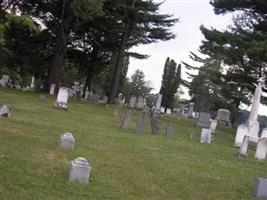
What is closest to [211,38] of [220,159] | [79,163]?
[220,159]

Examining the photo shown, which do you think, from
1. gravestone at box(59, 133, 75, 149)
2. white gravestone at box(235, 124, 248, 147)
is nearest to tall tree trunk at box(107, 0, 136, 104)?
white gravestone at box(235, 124, 248, 147)

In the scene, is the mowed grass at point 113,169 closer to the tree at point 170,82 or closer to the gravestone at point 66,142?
the gravestone at point 66,142

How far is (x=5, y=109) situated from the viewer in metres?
16.0

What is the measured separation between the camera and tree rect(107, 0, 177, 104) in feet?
127

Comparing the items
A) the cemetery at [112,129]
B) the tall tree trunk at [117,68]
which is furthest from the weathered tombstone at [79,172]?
the tall tree trunk at [117,68]

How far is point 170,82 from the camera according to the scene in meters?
68.1

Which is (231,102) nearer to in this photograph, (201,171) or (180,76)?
(180,76)

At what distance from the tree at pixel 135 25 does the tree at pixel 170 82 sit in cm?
2107

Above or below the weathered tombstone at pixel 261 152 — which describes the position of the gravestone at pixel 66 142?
below

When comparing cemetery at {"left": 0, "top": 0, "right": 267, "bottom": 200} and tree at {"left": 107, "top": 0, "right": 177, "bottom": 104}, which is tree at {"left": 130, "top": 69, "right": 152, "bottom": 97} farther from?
tree at {"left": 107, "top": 0, "right": 177, "bottom": 104}

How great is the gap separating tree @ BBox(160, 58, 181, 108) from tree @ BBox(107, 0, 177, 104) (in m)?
21.1

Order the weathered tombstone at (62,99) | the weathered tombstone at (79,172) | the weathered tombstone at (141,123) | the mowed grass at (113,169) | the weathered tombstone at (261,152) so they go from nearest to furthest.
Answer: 1. the mowed grass at (113,169)
2. the weathered tombstone at (79,172)
3. the weathered tombstone at (261,152)
4. the weathered tombstone at (141,123)
5. the weathered tombstone at (62,99)

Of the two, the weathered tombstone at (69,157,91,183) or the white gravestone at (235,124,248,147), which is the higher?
the white gravestone at (235,124,248,147)

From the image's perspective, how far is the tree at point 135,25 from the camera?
38594 mm
